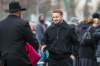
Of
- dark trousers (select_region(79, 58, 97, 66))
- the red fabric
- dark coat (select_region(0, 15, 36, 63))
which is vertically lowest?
dark trousers (select_region(79, 58, 97, 66))

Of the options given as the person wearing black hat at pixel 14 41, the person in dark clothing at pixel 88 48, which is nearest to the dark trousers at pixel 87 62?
the person in dark clothing at pixel 88 48

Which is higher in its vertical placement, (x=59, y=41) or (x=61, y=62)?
(x=59, y=41)

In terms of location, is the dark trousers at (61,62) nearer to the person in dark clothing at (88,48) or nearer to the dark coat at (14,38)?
the person in dark clothing at (88,48)

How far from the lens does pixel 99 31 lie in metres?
13.4

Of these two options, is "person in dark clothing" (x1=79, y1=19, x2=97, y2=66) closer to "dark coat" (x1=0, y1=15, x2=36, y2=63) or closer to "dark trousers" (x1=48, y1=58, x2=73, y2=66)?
"dark trousers" (x1=48, y1=58, x2=73, y2=66)

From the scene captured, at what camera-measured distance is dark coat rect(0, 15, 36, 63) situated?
35.3 feet

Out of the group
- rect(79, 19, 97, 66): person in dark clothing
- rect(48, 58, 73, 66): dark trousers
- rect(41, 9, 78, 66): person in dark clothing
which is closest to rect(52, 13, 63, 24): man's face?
rect(41, 9, 78, 66): person in dark clothing

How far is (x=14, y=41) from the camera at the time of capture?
10758 mm

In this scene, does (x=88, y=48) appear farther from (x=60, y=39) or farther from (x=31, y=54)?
(x=31, y=54)

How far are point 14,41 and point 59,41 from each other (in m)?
1.78

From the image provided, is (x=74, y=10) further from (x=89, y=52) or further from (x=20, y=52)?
(x=20, y=52)

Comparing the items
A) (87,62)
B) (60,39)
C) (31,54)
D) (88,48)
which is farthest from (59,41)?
(87,62)

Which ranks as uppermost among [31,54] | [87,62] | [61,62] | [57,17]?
[57,17]

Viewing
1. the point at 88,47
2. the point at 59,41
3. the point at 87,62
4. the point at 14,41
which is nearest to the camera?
the point at 14,41
